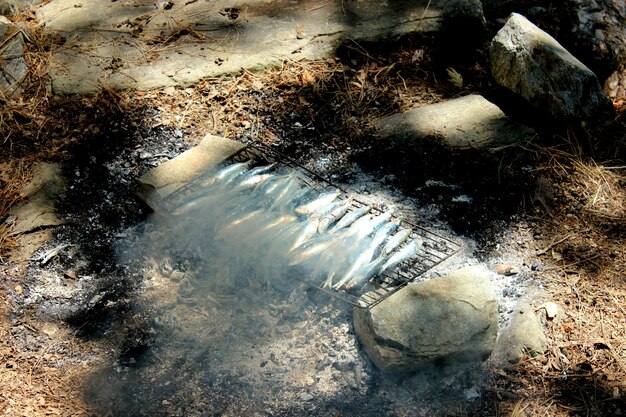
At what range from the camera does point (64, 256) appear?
4.11 metres

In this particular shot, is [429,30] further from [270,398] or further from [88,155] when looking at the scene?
[270,398]

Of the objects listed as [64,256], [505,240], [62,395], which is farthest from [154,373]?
[505,240]

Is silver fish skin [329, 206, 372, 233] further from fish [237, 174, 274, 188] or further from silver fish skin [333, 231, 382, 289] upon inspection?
fish [237, 174, 274, 188]

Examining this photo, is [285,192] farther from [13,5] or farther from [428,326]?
[13,5]

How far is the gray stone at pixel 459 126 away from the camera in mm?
4762

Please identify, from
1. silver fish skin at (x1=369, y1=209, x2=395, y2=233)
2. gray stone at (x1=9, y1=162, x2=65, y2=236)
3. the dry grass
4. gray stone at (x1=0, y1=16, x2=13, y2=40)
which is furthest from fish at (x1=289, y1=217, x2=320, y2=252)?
gray stone at (x1=0, y1=16, x2=13, y2=40)

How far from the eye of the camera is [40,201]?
442 cm

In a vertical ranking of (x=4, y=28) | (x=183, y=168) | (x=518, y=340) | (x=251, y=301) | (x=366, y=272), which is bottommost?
(x=518, y=340)

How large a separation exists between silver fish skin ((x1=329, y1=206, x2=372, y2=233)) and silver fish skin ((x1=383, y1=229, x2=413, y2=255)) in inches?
10.5

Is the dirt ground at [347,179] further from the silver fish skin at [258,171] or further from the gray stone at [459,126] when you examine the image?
the silver fish skin at [258,171]

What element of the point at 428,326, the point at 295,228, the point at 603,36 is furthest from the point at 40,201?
the point at 603,36

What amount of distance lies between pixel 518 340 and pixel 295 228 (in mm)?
1432

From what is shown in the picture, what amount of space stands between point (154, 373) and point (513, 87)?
11.4 feet

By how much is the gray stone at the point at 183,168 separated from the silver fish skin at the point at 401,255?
1.41m
